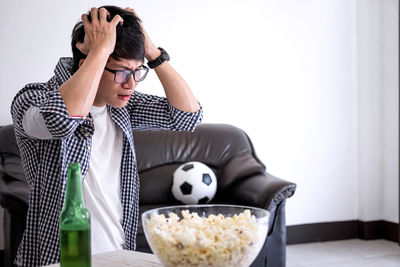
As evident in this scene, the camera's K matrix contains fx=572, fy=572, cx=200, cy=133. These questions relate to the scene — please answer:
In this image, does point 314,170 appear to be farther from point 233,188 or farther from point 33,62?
point 33,62

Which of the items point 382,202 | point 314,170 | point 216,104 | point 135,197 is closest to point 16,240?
point 135,197

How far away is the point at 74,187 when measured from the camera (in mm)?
1141

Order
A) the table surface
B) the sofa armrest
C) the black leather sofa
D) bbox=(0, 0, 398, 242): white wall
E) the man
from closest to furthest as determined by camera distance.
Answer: the table surface, the man, the black leather sofa, the sofa armrest, bbox=(0, 0, 398, 242): white wall

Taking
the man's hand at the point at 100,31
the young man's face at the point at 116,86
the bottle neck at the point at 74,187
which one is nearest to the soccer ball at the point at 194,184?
the young man's face at the point at 116,86

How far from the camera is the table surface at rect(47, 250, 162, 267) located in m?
1.41

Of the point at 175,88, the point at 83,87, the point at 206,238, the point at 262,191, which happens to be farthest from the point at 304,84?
the point at 206,238

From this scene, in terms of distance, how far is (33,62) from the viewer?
147 inches

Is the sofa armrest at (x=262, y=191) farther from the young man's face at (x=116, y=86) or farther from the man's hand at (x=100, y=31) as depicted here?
the man's hand at (x=100, y=31)

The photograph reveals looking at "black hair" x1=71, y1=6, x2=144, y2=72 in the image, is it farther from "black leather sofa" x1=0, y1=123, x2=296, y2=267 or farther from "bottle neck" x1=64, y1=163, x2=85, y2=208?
"black leather sofa" x1=0, y1=123, x2=296, y2=267

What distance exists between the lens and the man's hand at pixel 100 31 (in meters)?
1.58

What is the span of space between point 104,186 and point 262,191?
1611 mm

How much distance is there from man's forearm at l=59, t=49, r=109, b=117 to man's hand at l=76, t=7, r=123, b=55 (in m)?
0.04

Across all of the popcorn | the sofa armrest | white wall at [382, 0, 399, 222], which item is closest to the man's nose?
the popcorn

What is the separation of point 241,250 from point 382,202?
3790mm
